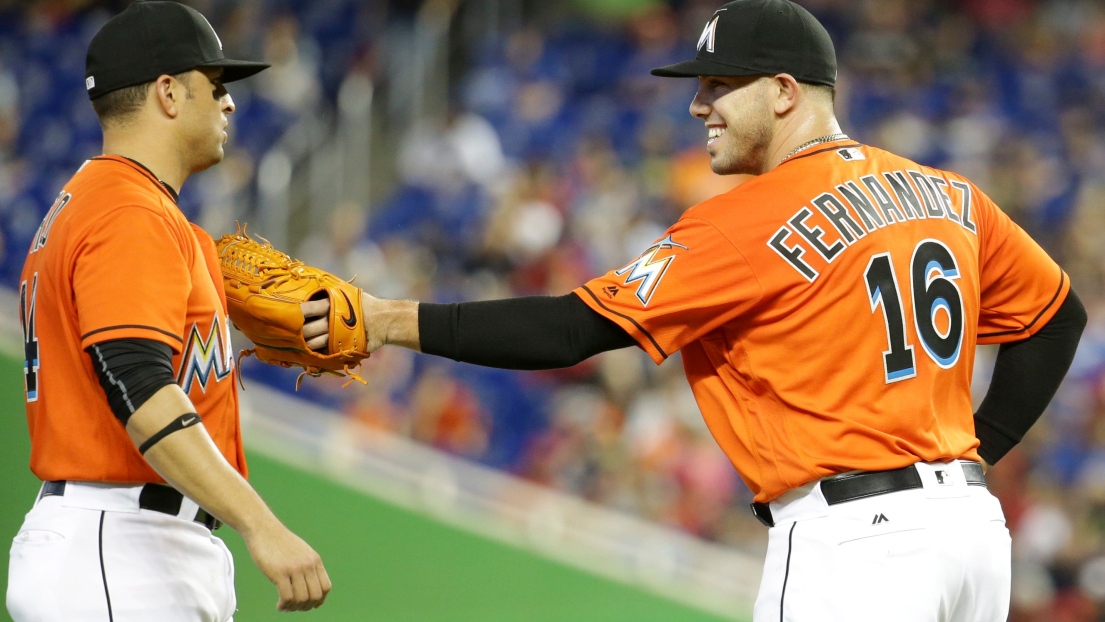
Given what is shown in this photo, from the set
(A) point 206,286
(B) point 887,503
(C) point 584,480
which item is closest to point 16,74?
(C) point 584,480

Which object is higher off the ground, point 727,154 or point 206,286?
point 727,154

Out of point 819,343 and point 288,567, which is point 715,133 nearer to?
point 819,343

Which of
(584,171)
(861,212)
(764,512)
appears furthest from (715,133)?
(584,171)

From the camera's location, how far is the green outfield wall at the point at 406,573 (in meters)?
7.04

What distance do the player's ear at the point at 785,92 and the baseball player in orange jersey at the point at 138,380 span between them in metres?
1.28

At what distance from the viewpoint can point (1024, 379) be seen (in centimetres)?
327

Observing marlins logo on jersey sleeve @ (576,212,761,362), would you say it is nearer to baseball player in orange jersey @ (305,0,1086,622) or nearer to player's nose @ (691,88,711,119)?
baseball player in orange jersey @ (305,0,1086,622)

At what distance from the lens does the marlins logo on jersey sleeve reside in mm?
2693

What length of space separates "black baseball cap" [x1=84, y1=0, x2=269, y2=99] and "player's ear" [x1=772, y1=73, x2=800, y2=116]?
4.38 feet

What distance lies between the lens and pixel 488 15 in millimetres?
12219

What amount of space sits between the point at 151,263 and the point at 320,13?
32.0 feet

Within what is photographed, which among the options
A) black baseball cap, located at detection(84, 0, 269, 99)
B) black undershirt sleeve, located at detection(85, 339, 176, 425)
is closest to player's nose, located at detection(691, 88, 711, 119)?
black baseball cap, located at detection(84, 0, 269, 99)

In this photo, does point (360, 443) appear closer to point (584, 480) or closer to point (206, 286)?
point (584, 480)

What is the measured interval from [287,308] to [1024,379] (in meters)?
1.93
